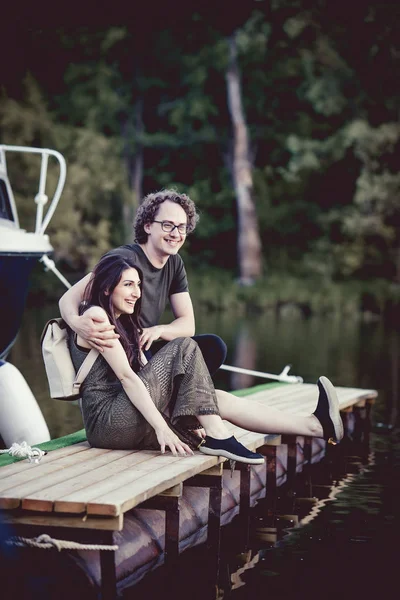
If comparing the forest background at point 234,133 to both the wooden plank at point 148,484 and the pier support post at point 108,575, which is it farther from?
the pier support post at point 108,575

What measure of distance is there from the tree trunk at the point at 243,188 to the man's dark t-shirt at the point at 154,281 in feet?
80.0

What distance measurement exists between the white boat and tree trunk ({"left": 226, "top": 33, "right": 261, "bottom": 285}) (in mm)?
20860

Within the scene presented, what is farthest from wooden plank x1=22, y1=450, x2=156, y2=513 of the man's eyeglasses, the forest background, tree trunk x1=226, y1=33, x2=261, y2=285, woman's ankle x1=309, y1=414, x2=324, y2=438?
tree trunk x1=226, y1=33, x2=261, y2=285

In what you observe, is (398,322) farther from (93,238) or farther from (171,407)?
(171,407)

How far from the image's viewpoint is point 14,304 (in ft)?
30.6

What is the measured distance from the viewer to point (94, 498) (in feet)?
14.4

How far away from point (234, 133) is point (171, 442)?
2661 cm

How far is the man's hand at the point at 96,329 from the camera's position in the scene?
5234 mm

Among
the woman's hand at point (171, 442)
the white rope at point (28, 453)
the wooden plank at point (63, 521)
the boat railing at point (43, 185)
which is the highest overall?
the boat railing at point (43, 185)

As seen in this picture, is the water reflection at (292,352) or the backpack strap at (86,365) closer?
the backpack strap at (86,365)

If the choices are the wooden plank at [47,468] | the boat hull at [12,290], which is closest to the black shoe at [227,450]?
the wooden plank at [47,468]

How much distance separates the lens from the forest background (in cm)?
2733

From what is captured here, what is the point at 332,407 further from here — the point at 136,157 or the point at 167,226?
the point at 136,157

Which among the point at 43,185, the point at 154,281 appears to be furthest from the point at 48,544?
the point at 43,185
